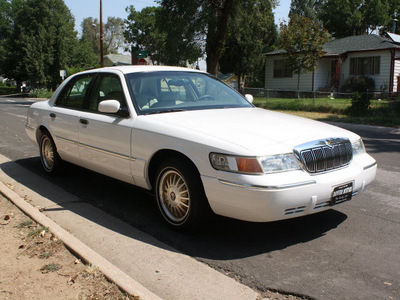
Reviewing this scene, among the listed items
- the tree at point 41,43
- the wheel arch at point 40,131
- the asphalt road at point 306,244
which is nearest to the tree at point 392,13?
the tree at point 41,43

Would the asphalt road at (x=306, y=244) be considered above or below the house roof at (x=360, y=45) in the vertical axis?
below

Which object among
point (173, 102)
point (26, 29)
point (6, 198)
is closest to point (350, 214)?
point (173, 102)

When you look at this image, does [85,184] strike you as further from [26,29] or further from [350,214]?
[26,29]

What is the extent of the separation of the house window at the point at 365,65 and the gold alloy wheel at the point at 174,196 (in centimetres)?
2874

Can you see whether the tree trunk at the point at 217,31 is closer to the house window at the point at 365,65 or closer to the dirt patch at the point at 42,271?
the house window at the point at 365,65

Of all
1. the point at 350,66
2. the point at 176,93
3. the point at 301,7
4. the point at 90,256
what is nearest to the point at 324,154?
the point at 176,93

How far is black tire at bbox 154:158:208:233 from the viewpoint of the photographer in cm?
392

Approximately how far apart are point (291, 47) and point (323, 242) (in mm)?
22807

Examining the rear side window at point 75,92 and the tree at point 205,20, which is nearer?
the rear side window at point 75,92

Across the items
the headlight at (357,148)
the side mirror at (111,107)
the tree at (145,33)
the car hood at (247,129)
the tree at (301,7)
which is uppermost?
the tree at (301,7)

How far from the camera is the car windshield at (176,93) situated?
479cm

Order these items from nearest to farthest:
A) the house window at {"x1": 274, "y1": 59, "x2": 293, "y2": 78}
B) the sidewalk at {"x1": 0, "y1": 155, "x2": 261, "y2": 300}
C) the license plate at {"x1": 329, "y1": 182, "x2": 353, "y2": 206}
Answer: the sidewalk at {"x1": 0, "y1": 155, "x2": 261, "y2": 300} < the license plate at {"x1": 329, "y1": 182, "x2": 353, "y2": 206} < the house window at {"x1": 274, "y1": 59, "x2": 293, "y2": 78}

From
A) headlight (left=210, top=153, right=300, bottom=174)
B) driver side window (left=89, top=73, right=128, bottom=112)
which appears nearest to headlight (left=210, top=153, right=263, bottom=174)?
headlight (left=210, top=153, right=300, bottom=174)

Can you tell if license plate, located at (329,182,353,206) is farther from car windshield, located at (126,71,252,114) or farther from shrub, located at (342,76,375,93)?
shrub, located at (342,76,375,93)
